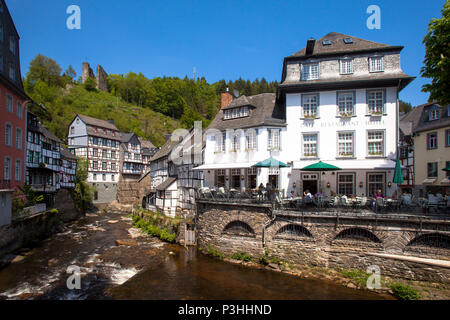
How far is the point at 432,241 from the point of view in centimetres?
1329

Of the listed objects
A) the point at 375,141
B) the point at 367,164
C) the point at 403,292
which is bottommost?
the point at 403,292

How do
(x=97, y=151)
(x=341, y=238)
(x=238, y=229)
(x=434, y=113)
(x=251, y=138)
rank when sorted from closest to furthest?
(x=341, y=238) → (x=238, y=229) → (x=251, y=138) → (x=434, y=113) → (x=97, y=151)

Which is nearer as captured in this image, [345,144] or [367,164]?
[367,164]

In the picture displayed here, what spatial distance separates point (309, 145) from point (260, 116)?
179 inches

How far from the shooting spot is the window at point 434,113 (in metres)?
25.5

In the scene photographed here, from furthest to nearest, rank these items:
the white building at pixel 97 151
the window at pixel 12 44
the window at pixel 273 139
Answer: the white building at pixel 97 151 → the window at pixel 12 44 → the window at pixel 273 139

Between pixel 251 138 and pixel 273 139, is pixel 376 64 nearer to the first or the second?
pixel 273 139

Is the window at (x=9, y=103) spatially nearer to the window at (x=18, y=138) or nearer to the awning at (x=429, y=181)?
the window at (x=18, y=138)

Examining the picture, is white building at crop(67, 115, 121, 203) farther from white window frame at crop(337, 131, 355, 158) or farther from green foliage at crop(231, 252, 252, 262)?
white window frame at crop(337, 131, 355, 158)

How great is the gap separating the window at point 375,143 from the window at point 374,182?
4.71 ft

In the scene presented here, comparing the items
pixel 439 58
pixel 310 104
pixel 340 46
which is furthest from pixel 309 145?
pixel 439 58

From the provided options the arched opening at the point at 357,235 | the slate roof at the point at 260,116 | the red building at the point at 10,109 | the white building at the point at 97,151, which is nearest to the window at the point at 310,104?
the slate roof at the point at 260,116

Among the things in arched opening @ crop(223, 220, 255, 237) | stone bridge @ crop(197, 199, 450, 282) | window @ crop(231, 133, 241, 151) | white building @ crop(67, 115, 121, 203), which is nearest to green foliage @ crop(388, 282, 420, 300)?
stone bridge @ crop(197, 199, 450, 282)
